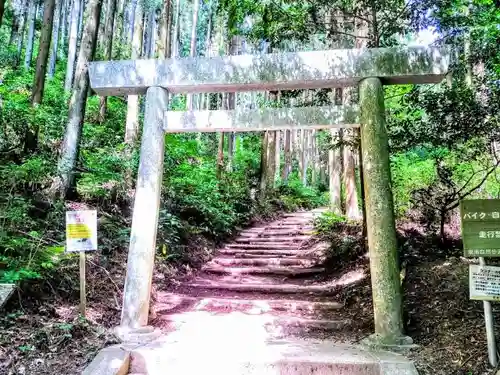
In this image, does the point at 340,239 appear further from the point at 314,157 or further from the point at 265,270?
the point at 314,157

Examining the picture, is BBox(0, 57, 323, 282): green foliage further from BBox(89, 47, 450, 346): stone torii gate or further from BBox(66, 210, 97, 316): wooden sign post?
BBox(89, 47, 450, 346): stone torii gate

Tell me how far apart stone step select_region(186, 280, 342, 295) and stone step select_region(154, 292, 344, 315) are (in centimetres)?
56

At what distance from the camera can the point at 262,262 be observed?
8094 millimetres

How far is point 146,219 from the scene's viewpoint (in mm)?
4594

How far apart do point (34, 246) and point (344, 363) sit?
3872 millimetres

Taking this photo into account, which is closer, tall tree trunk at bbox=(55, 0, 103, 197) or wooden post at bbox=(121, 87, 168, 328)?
wooden post at bbox=(121, 87, 168, 328)

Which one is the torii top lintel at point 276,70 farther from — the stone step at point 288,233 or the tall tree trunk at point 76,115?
the stone step at point 288,233

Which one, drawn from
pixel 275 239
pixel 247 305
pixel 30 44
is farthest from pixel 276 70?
pixel 30 44

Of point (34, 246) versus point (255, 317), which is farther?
point (255, 317)

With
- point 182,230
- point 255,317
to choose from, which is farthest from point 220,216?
point 255,317

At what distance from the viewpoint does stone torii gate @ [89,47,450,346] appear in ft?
13.9

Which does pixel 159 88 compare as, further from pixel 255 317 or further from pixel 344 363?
pixel 344 363

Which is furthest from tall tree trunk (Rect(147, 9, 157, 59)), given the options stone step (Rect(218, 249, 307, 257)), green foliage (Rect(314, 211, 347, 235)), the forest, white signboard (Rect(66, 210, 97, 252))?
white signboard (Rect(66, 210, 97, 252))

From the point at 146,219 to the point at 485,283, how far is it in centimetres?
375
